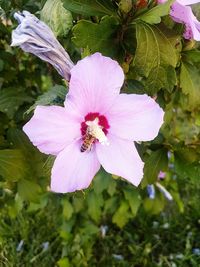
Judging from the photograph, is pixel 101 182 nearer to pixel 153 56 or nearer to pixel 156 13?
pixel 153 56

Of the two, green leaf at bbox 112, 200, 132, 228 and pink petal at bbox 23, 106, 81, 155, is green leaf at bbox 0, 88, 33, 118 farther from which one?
green leaf at bbox 112, 200, 132, 228

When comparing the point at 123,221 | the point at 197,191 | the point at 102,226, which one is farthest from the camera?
the point at 197,191

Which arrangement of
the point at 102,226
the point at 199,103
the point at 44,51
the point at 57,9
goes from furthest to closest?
the point at 102,226 < the point at 199,103 < the point at 57,9 < the point at 44,51

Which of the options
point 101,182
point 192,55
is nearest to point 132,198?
point 101,182

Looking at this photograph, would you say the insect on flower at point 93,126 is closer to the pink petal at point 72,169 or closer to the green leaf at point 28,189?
the pink petal at point 72,169

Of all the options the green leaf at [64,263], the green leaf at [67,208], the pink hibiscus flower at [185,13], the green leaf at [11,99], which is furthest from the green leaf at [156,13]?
the green leaf at [67,208]

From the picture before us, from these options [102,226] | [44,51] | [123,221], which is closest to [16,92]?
[44,51]

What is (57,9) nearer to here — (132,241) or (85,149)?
(85,149)
